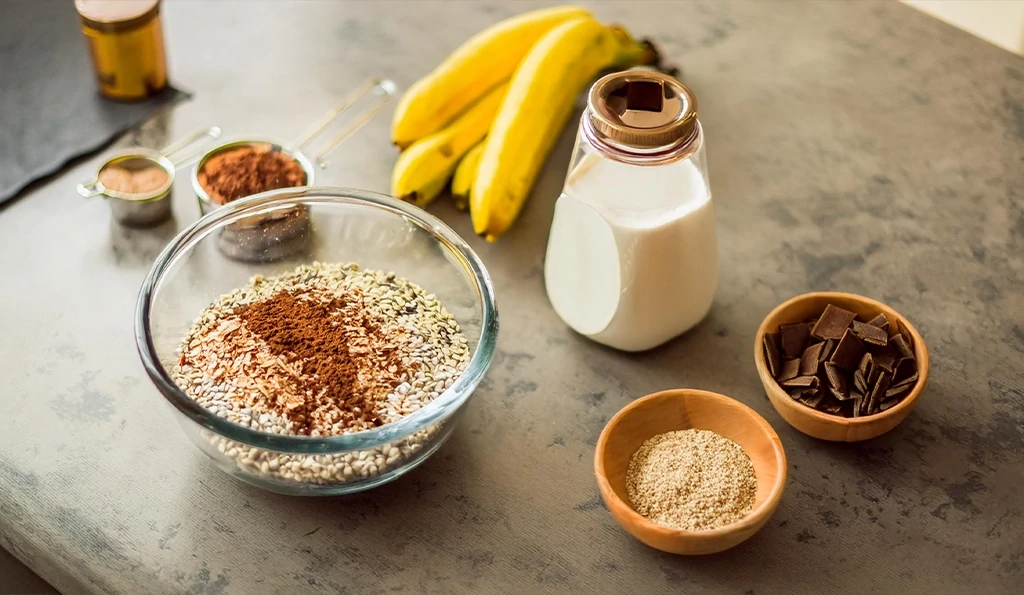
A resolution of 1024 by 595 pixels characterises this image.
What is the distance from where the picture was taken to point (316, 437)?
84cm

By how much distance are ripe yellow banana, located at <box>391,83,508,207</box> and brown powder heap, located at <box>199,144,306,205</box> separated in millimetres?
121

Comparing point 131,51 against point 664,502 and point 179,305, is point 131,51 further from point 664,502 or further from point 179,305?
point 664,502

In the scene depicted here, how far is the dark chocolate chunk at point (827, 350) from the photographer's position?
981 millimetres

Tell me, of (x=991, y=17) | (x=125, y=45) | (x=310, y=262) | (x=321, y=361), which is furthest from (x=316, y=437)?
(x=991, y=17)

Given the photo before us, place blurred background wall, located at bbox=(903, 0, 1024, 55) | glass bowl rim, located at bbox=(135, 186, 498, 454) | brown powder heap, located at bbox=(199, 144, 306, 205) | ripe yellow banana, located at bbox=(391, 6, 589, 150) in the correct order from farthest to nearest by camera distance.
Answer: blurred background wall, located at bbox=(903, 0, 1024, 55) → ripe yellow banana, located at bbox=(391, 6, 589, 150) → brown powder heap, located at bbox=(199, 144, 306, 205) → glass bowl rim, located at bbox=(135, 186, 498, 454)

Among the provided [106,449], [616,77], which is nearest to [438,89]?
[616,77]

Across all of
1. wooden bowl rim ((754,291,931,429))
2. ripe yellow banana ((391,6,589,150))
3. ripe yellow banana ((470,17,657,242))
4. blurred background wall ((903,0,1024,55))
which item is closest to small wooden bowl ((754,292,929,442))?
wooden bowl rim ((754,291,931,429))

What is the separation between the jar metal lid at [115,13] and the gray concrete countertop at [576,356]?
13 centimetres

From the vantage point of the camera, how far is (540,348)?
3.60ft

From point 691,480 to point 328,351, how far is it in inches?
14.3

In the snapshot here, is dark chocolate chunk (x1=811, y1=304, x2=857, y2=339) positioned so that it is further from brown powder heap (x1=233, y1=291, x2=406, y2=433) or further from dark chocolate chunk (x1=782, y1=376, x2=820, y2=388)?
brown powder heap (x1=233, y1=291, x2=406, y2=433)

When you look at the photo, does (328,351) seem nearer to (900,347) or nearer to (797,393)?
(797,393)

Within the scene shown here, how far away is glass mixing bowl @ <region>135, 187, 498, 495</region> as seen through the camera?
86 cm

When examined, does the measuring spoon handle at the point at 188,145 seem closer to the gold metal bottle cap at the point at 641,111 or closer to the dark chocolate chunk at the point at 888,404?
the gold metal bottle cap at the point at 641,111
